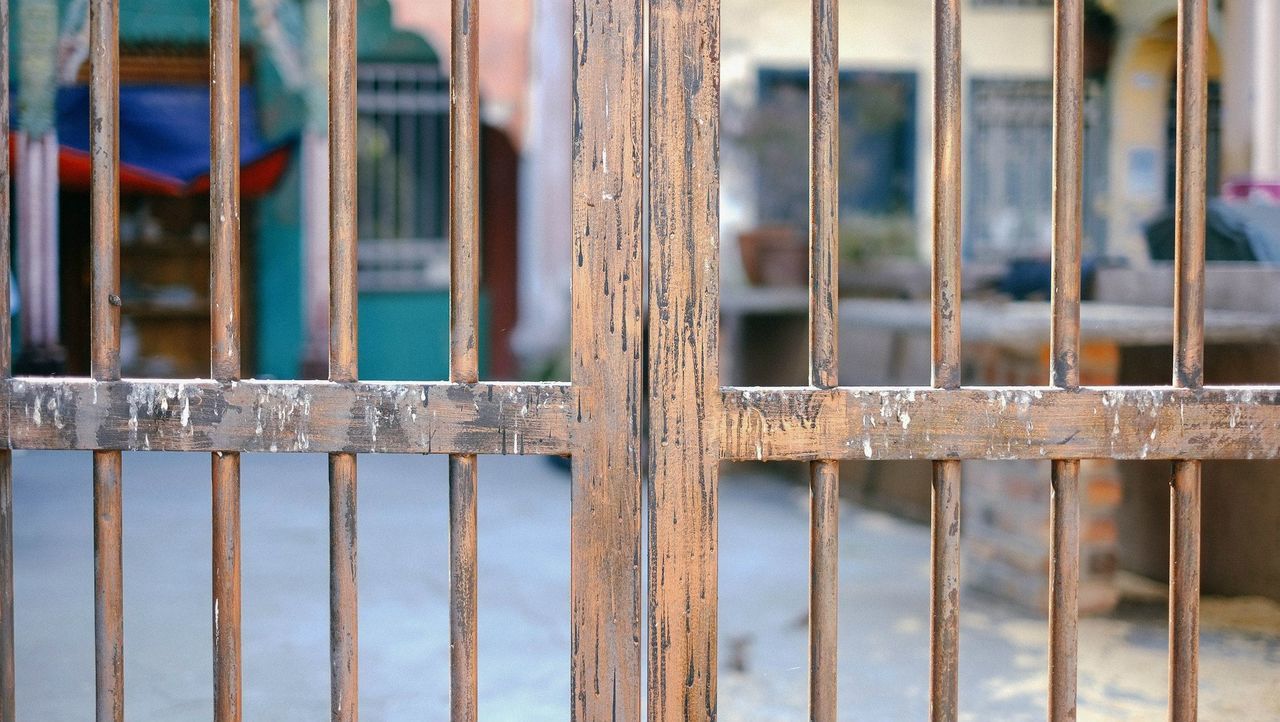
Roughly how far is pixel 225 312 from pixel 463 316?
299 mm

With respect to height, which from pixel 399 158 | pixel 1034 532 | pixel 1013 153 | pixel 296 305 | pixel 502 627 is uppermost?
pixel 1013 153

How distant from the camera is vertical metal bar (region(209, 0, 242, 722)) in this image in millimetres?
1509

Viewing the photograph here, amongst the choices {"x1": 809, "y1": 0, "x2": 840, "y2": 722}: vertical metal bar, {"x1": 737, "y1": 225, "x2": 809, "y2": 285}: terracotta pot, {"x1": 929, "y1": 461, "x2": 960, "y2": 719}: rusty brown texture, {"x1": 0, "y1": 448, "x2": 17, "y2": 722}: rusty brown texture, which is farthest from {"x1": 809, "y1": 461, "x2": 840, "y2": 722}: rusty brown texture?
{"x1": 737, "y1": 225, "x2": 809, "y2": 285}: terracotta pot

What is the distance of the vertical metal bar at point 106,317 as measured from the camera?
4.96 feet

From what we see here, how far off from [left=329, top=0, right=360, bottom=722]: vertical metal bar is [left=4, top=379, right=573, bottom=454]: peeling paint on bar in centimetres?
4

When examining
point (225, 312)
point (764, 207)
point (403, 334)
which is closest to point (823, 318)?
point (225, 312)

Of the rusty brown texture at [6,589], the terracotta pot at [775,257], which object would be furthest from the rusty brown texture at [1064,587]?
the terracotta pot at [775,257]

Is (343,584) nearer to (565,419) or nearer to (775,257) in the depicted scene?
(565,419)

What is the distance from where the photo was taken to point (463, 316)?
1511mm

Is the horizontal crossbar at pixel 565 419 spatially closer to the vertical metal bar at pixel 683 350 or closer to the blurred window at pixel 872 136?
the vertical metal bar at pixel 683 350

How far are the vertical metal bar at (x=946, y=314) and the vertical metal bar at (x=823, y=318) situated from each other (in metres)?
0.13

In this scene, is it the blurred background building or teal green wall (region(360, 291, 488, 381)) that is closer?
the blurred background building

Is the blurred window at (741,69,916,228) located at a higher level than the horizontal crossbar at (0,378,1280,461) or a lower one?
higher

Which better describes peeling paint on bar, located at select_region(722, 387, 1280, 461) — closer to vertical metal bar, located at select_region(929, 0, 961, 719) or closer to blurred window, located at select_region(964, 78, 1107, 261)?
vertical metal bar, located at select_region(929, 0, 961, 719)
